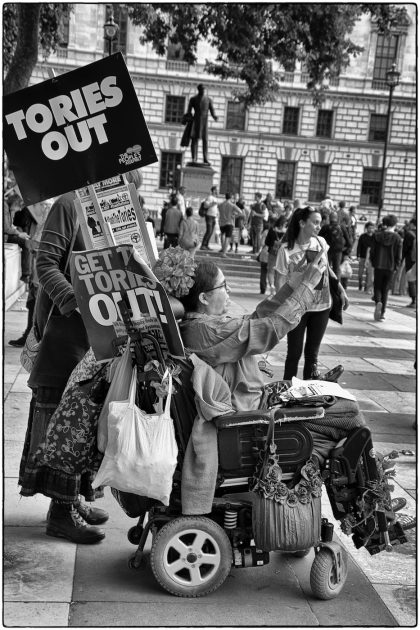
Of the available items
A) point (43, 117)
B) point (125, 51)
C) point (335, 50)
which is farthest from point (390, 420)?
point (125, 51)

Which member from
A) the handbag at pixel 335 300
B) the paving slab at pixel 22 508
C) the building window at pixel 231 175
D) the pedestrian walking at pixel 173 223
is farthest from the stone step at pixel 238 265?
the building window at pixel 231 175

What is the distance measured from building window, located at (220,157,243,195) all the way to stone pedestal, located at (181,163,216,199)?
58.5 ft

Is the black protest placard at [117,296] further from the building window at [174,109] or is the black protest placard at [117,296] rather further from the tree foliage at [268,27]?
the building window at [174,109]

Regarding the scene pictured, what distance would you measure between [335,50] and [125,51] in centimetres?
2559

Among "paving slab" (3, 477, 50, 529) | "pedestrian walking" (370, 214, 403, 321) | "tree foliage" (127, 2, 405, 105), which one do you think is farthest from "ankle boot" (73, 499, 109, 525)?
"tree foliage" (127, 2, 405, 105)

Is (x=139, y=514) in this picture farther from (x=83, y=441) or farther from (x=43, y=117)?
(x=43, y=117)

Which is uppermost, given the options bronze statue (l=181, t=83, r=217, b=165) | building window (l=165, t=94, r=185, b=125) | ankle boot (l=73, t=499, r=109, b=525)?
building window (l=165, t=94, r=185, b=125)

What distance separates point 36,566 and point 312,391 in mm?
1607

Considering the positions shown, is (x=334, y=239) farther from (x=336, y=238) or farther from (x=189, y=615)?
(x=189, y=615)

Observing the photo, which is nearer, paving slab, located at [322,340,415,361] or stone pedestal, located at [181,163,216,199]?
paving slab, located at [322,340,415,361]

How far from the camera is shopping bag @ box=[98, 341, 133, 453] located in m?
3.59

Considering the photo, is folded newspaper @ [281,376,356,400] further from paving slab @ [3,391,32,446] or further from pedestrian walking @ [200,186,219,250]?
pedestrian walking @ [200,186,219,250]

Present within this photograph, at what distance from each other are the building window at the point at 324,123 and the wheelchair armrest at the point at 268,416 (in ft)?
144

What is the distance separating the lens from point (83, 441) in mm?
3814
